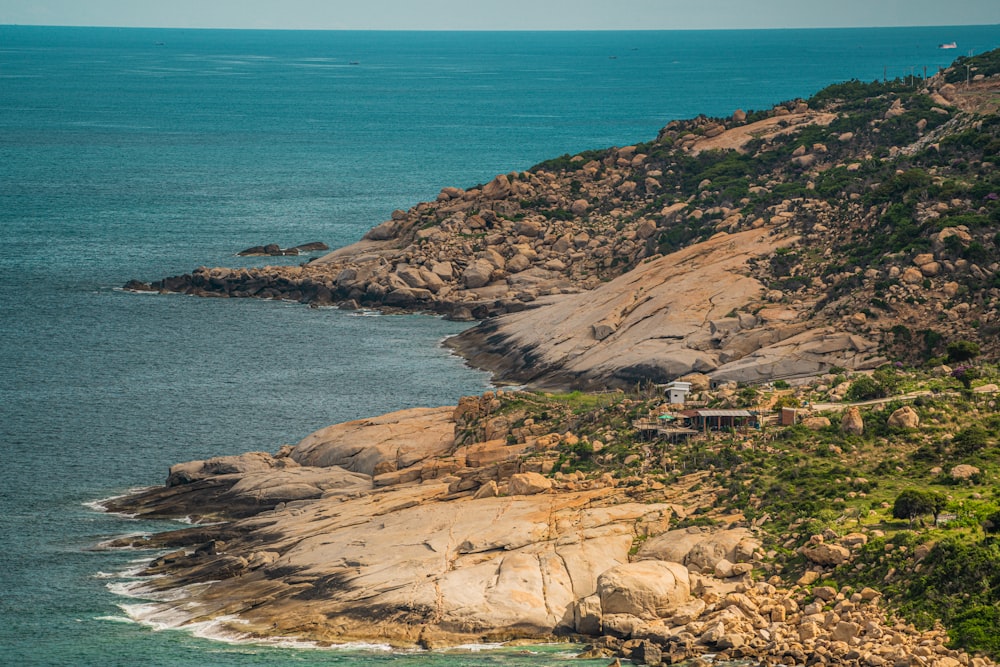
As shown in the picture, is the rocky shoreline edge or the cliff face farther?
the cliff face

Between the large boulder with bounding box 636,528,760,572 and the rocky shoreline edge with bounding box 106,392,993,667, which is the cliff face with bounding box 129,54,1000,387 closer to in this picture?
the rocky shoreline edge with bounding box 106,392,993,667

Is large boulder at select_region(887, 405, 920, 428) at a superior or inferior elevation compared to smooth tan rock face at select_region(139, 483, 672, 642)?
superior

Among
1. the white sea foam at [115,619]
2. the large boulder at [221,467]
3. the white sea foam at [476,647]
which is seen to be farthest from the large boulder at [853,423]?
the white sea foam at [115,619]

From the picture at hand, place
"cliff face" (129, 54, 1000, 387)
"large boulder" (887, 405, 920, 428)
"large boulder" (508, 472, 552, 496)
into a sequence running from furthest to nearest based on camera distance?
1. "cliff face" (129, 54, 1000, 387)
2. "large boulder" (508, 472, 552, 496)
3. "large boulder" (887, 405, 920, 428)

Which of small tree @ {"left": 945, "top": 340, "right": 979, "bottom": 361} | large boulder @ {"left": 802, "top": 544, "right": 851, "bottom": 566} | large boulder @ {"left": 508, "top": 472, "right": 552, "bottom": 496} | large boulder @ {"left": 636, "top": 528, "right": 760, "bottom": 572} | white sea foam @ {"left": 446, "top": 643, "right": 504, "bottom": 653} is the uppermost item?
small tree @ {"left": 945, "top": 340, "right": 979, "bottom": 361}

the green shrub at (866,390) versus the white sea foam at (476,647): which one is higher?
the green shrub at (866,390)

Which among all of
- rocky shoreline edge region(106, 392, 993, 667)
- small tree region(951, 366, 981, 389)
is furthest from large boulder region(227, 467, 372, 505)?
small tree region(951, 366, 981, 389)

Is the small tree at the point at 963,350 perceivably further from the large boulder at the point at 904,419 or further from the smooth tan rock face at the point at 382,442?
the smooth tan rock face at the point at 382,442

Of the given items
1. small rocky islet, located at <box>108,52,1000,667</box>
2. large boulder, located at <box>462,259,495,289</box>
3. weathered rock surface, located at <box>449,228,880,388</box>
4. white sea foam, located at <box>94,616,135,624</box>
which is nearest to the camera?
small rocky islet, located at <box>108,52,1000,667</box>
